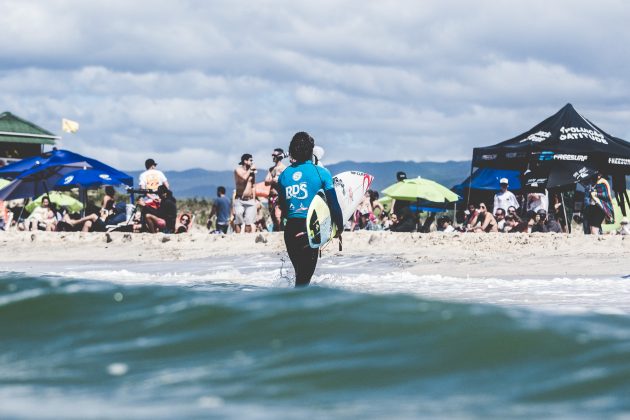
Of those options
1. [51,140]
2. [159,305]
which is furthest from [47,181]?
[51,140]

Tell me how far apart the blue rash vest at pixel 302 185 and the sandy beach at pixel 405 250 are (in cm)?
594

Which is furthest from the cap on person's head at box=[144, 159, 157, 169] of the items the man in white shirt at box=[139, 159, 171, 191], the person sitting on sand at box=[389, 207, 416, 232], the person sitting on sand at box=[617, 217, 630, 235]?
the person sitting on sand at box=[617, 217, 630, 235]

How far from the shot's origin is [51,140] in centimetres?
5797

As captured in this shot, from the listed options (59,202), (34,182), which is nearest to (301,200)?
(34,182)

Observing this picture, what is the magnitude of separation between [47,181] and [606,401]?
1725 cm

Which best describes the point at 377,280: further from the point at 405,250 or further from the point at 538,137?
the point at 538,137

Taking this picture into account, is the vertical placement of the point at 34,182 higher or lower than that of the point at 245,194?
higher

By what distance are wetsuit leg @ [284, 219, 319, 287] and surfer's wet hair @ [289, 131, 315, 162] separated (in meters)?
0.52

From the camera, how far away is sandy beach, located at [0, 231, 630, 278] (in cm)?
1459

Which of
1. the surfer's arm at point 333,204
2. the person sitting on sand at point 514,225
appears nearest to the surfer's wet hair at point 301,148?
the surfer's arm at point 333,204

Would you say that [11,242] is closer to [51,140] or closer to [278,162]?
[278,162]

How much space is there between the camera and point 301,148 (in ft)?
28.2

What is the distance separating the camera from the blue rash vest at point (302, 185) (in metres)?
8.48

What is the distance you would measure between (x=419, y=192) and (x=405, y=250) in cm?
372
